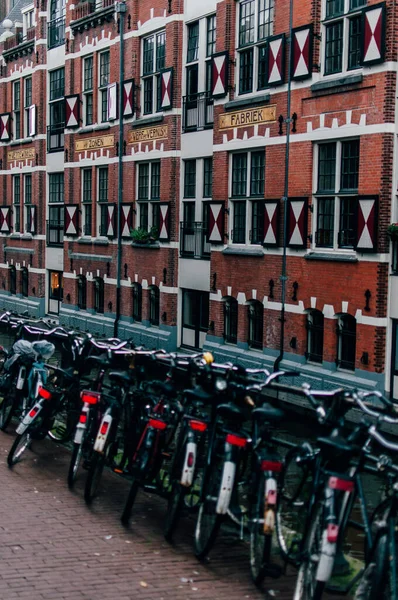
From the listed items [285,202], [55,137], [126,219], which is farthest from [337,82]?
[55,137]

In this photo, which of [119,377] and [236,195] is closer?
[119,377]

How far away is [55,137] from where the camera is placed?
36.3m

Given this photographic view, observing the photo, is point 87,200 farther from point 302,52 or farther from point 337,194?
point 337,194

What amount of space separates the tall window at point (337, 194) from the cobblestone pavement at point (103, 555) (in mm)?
11181

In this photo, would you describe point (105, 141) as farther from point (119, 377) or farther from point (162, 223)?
point (119, 377)

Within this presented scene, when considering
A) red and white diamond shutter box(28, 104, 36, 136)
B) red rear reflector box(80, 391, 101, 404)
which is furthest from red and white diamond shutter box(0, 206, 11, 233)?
red rear reflector box(80, 391, 101, 404)

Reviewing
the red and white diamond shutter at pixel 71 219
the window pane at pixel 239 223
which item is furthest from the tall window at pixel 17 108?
the window pane at pixel 239 223

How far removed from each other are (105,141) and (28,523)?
23.9 meters

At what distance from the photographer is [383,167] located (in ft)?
60.3

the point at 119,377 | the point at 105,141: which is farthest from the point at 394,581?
the point at 105,141

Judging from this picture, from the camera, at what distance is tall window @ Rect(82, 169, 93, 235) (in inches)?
1286

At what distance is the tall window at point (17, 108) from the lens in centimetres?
3978

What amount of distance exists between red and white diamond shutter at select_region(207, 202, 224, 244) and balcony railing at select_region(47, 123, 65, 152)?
525 inches

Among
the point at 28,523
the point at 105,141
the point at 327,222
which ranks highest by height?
the point at 105,141
